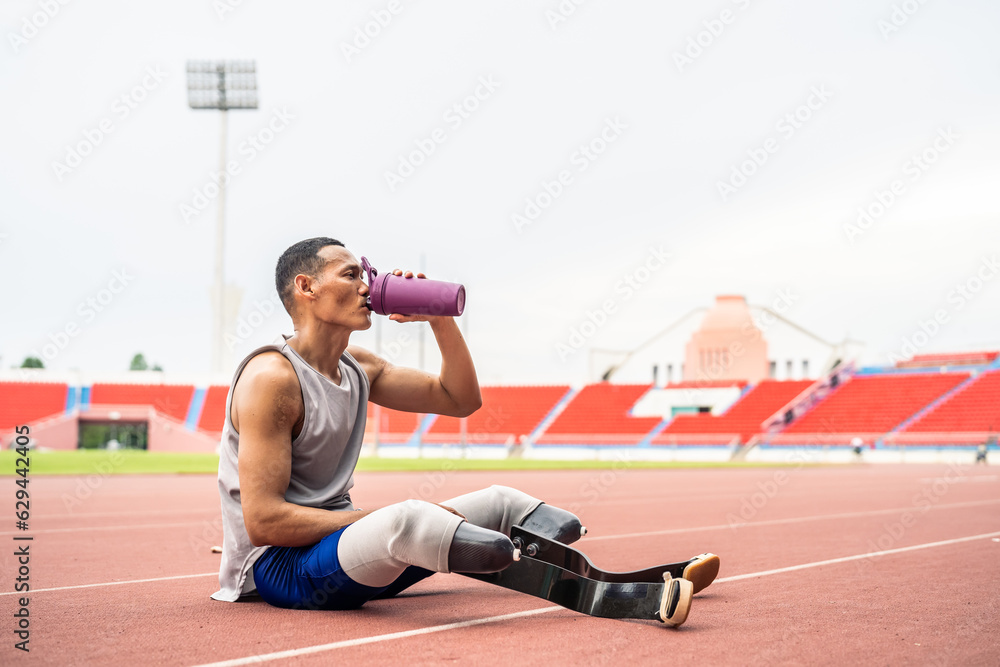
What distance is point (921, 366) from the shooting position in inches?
1969

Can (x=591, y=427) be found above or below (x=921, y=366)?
below

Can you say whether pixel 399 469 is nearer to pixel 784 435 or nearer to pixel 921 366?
pixel 784 435

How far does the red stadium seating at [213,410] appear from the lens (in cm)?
5022

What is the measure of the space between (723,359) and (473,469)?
30016 millimetres

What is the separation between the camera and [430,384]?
442cm

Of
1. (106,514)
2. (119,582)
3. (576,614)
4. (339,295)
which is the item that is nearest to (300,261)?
(339,295)

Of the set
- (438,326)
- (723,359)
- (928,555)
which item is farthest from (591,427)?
(438,326)

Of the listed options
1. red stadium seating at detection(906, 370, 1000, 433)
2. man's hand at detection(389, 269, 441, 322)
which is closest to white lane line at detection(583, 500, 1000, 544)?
man's hand at detection(389, 269, 441, 322)

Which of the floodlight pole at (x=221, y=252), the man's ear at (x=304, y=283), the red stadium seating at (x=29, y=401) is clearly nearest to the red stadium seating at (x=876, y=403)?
the floodlight pole at (x=221, y=252)

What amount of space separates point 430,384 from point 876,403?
4416cm

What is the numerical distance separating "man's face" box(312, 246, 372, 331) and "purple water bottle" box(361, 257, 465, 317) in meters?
0.15

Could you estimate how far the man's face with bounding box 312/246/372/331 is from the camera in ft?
13.0

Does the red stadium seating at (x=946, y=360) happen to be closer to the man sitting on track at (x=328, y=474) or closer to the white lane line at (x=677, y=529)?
the white lane line at (x=677, y=529)

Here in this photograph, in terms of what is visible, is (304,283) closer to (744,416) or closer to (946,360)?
(744,416)
